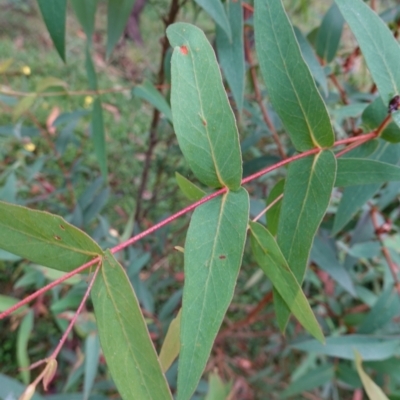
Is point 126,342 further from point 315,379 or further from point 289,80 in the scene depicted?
point 315,379

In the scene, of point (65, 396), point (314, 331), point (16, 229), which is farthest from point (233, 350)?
point (16, 229)

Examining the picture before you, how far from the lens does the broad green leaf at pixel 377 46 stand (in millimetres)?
483

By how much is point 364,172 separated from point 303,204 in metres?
0.09

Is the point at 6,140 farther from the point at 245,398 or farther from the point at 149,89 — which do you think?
the point at 245,398

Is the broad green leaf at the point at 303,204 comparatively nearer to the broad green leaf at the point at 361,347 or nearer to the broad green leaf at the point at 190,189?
the broad green leaf at the point at 190,189

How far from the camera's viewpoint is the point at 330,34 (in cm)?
88

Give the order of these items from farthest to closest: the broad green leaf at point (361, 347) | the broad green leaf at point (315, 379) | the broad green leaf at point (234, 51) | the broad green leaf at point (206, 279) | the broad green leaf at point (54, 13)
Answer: the broad green leaf at point (315, 379), the broad green leaf at point (361, 347), the broad green leaf at point (234, 51), the broad green leaf at point (54, 13), the broad green leaf at point (206, 279)

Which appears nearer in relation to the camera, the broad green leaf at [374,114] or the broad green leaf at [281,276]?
the broad green leaf at [281,276]

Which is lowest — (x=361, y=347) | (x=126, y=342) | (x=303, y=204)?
(x=361, y=347)

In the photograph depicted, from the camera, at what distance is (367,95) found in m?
0.95

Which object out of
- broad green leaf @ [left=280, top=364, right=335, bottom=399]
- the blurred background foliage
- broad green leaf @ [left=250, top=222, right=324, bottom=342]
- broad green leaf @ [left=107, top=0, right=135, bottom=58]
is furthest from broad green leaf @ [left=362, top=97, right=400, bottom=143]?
broad green leaf @ [left=280, top=364, right=335, bottom=399]

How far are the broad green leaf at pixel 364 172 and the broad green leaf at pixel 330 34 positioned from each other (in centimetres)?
46

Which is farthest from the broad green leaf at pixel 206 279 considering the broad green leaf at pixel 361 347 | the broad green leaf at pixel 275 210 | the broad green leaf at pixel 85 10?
the broad green leaf at pixel 361 347

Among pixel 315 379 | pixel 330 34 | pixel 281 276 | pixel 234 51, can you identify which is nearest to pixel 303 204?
pixel 281 276
